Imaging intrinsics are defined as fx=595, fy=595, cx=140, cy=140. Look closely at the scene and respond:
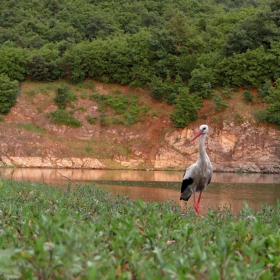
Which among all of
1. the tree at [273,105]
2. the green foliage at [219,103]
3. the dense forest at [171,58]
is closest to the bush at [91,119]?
the dense forest at [171,58]

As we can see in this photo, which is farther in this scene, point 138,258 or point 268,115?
point 268,115

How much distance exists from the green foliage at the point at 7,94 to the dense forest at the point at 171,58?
21 mm

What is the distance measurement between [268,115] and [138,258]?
56.0 m

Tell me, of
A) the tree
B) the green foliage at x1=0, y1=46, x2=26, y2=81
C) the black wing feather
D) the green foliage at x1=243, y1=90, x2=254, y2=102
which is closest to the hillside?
the green foliage at x1=243, y1=90, x2=254, y2=102

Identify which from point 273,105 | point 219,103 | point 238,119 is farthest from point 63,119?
point 273,105

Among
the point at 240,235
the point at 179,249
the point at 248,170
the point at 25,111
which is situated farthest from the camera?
the point at 25,111

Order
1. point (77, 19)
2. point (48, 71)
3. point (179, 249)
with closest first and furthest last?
point (179, 249) < point (48, 71) < point (77, 19)

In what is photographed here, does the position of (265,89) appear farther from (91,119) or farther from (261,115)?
(91,119)

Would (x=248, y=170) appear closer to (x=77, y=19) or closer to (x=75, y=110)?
(x=75, y=110)

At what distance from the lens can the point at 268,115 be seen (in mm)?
59031

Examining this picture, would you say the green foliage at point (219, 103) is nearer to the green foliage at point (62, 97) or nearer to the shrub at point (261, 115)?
the shrub at point (261, 115)

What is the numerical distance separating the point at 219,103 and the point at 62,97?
17454 mm

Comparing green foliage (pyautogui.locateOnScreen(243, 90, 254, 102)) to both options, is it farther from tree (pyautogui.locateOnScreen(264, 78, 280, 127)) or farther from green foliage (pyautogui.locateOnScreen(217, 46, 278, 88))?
tree (pyautogui.locateOnScreen(264, 78, 280, 127))

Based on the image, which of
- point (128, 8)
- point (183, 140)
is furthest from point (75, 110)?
point (128, 8)
